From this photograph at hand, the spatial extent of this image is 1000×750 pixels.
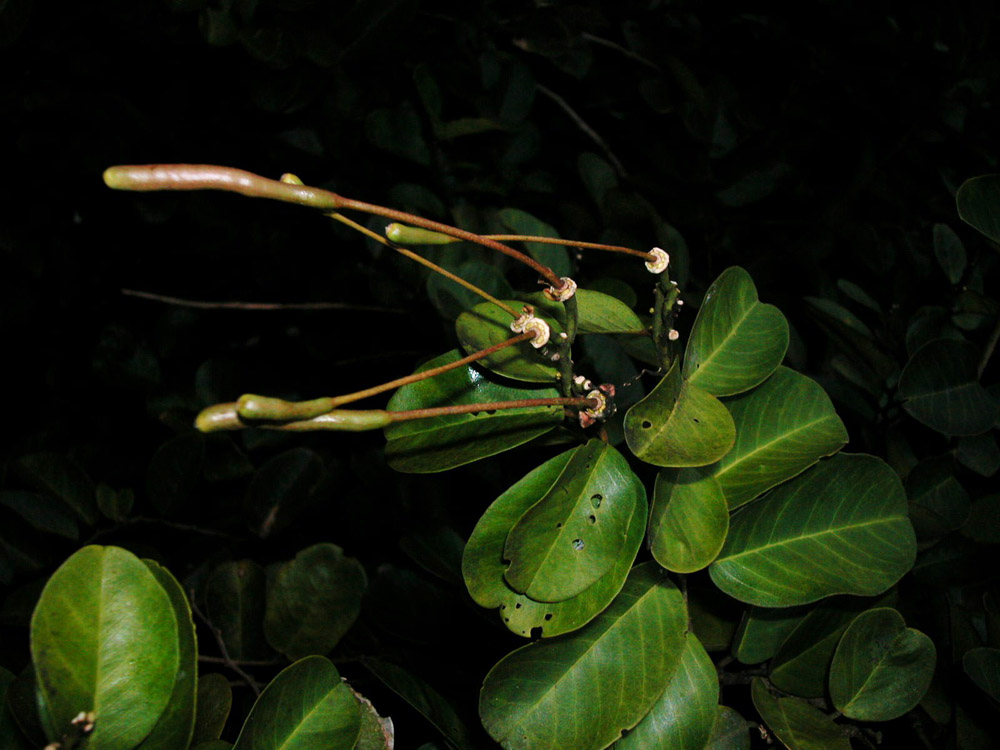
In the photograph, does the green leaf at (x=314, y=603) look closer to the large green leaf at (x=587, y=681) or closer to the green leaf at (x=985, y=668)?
the large green leaf at (x=587, y=681)

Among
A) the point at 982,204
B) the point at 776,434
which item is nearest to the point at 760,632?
the point at 776,434

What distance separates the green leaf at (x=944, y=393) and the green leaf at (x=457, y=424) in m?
0.49

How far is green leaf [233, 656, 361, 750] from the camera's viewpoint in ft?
1.64

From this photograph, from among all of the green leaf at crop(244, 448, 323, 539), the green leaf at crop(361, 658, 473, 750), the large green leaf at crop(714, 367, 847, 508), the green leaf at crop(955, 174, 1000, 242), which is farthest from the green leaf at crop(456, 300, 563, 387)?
the green leaf at crop(244, 448, 323, 539)

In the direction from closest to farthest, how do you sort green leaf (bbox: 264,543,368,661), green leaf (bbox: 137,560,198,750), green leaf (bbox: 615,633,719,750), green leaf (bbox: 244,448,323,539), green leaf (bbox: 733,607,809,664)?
green leaf (bbox: 137,560,198,750) < green leaf (bbox: 615,633,719,750) < green leaf (bbox: 733,607,809,664) < green leaf (bbox: 264,543,368,661) < green leaf (bbox: 244,448,323,539)

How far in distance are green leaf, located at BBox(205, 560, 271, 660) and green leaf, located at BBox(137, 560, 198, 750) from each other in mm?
381

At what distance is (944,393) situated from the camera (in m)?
0.81

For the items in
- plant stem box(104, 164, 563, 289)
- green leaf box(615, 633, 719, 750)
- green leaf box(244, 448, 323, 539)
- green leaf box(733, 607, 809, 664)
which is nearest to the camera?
plant stem box(104, 164, 563, 289)

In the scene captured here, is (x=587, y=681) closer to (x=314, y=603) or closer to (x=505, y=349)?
(x=505, y=349)

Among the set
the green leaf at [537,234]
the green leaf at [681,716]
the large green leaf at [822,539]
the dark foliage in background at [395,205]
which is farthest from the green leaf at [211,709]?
the green leaf at [537,234]

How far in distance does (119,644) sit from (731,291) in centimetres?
51

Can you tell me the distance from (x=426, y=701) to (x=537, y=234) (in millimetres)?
551

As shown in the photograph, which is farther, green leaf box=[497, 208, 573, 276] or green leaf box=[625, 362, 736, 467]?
green leaf box=[497, 208, 573, 276]

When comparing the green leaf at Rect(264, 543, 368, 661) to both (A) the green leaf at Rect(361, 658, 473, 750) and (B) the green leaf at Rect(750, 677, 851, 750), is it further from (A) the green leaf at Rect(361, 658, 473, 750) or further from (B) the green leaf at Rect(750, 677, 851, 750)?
(B) the green leaf at Rect(750, 677, 851, 750)
